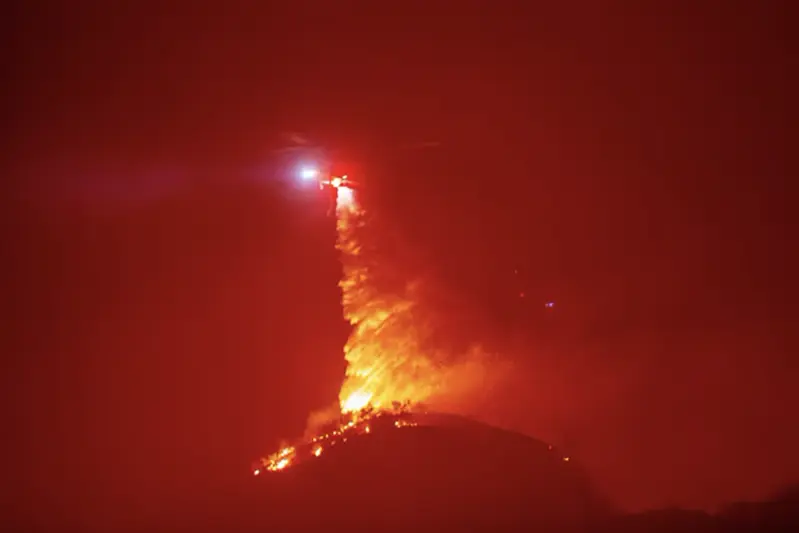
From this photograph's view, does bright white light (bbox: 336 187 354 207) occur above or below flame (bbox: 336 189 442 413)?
above

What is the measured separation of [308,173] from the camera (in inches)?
299

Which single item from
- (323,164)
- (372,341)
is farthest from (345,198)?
(372,341)

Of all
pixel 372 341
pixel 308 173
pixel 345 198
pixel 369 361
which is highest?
pixel 308 173

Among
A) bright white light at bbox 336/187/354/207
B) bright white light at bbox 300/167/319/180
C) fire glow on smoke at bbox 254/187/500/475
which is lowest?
fire glow on smoke at bbox 254/187/500/475

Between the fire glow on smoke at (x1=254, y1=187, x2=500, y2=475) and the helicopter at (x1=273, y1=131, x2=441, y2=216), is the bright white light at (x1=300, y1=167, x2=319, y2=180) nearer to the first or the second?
the helicopter at (x1=273, y1=131, x2=441, y2=216)

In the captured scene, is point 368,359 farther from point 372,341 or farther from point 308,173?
point 308,173

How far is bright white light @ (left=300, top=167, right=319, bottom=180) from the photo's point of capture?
24.8ft

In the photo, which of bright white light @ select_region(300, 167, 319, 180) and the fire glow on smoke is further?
bright white light @ select_region(300, 167, 319, 180)

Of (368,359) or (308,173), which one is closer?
(368,359)

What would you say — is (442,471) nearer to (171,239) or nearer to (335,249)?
(335,249)

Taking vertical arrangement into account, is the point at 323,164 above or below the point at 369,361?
above

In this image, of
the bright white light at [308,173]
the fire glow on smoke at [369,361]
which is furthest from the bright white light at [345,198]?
the bright white light at [308,173]

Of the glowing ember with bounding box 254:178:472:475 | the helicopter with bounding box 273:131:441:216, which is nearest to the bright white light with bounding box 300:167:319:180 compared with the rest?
the helicopter with bounding box 273:131:441:216

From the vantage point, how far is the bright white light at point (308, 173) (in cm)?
756
